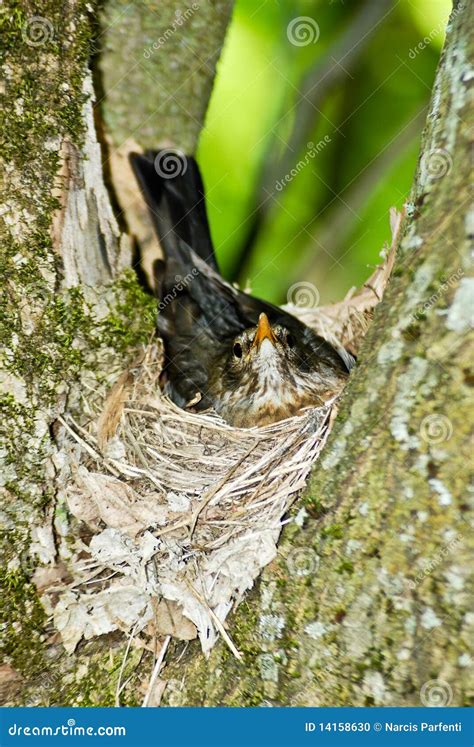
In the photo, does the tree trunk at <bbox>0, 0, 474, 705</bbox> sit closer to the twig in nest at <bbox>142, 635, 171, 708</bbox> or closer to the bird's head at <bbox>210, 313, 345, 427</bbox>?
the twig in nest at <bbox>142, 635, 171, 708</bbox>

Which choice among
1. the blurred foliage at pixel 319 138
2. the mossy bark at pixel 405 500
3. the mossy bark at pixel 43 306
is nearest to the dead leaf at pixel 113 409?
the mossy bark at pixel 43 306

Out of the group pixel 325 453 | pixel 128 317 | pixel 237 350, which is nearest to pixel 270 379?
pixel 237 350

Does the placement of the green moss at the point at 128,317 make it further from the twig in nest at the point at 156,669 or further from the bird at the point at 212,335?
the twig in nest at the point at 156,669

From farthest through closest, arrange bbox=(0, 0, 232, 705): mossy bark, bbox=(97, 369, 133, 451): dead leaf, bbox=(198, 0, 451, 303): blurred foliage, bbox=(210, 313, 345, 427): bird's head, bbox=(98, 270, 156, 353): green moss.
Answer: bbox=(198, 0, 451, 303): blurred foliage, bbox=(210, 313, 345, 427): bird's head, bbox=(98, 270, 156, 353): green moss, bbox=(97, 369, 133, 451): dead leaf, bbox=(0, 0, 232, 705): mossy bark

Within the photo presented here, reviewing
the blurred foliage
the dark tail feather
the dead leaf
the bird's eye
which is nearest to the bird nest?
the dead leaf

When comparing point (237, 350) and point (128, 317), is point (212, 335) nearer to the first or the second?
point (237, 350)

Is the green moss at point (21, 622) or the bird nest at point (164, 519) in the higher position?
the bird nest at point (164, 519)

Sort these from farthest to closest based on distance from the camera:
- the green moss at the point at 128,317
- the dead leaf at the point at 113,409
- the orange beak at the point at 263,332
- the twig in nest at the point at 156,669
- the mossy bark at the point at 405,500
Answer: the orange beak at the point at 263,332
the green moss at the point at 128,317
the dead leaf at the point at 113,409
the twig in nest at the point at 156,669
the mossy bark at the point at 405,500
